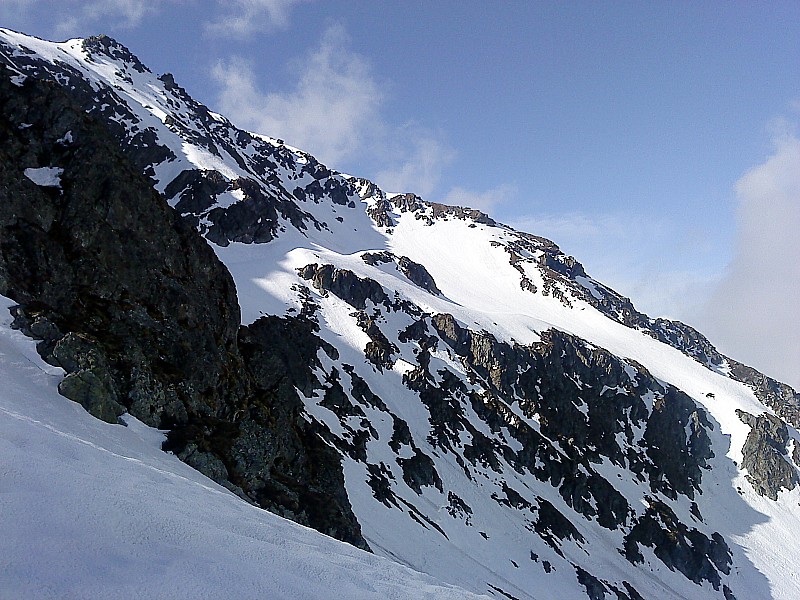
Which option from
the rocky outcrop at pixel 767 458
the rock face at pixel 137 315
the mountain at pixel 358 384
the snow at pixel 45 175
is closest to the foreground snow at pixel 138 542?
the mountain at pixel 358 384

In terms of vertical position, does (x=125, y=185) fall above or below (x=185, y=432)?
above

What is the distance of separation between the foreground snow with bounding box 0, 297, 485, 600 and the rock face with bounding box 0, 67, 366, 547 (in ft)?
31.3

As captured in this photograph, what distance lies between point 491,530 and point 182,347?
4677 centimetres

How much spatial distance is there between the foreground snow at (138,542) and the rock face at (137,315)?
955 centimetres

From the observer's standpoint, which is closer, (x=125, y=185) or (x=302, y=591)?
(x=302, y=591)

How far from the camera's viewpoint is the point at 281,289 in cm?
9106

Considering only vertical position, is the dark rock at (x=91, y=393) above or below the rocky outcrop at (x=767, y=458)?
below

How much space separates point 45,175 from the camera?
38.7m

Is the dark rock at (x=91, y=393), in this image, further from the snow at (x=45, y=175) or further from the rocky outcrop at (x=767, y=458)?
the rocky outcrop at (x=767, y=458)

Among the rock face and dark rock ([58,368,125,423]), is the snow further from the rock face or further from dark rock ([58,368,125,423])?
dark rock ([58,368,125,423])

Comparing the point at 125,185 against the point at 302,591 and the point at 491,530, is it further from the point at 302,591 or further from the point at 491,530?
the point at 491,530

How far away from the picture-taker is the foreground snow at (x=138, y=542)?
692 cm

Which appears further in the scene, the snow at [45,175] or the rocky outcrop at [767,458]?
the rocky outcrop at [767,458]

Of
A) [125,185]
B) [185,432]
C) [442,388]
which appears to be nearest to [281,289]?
[442,388]
